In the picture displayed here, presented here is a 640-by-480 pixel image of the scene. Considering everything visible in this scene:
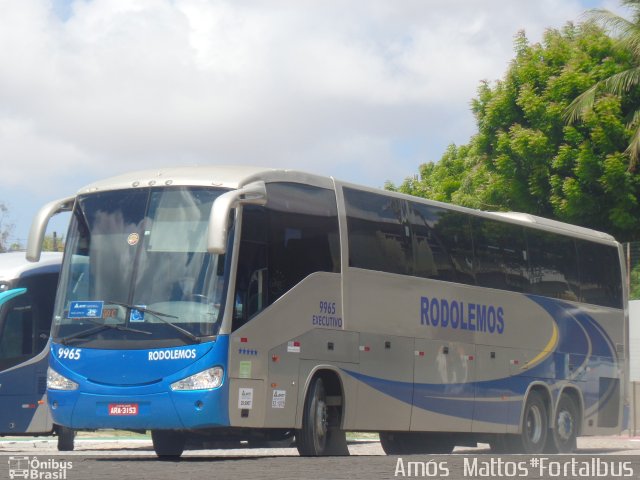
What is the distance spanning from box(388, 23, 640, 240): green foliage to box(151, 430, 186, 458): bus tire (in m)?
22.2

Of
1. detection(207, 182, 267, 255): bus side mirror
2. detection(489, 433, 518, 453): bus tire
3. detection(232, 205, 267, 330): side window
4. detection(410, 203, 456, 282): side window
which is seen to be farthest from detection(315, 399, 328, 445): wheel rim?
detection(489, 433, 518, 453): bus tire

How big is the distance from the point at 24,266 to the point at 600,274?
33.4ft

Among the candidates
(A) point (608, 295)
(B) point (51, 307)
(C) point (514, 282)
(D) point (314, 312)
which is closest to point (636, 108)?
(A) point (608, 295)

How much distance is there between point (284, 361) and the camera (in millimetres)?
14578

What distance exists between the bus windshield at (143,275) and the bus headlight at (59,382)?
1.39 feet

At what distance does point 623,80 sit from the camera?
Answer: 118ft

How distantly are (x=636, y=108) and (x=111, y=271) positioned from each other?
25.4 meters

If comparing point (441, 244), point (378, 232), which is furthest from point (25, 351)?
point (441, 244)

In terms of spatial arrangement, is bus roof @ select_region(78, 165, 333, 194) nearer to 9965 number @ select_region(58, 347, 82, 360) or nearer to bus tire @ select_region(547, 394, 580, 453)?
9965 number @ select_region(58, 347, 82, 360)

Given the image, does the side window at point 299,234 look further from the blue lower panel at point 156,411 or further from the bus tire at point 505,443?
the bus tire at point 505,443

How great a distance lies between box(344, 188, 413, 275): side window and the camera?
16.2 metres

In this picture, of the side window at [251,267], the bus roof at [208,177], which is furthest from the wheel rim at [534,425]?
the side window at [251,267]

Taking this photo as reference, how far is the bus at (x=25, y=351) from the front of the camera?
2055cm

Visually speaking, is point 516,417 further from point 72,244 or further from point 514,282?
point 72,244
